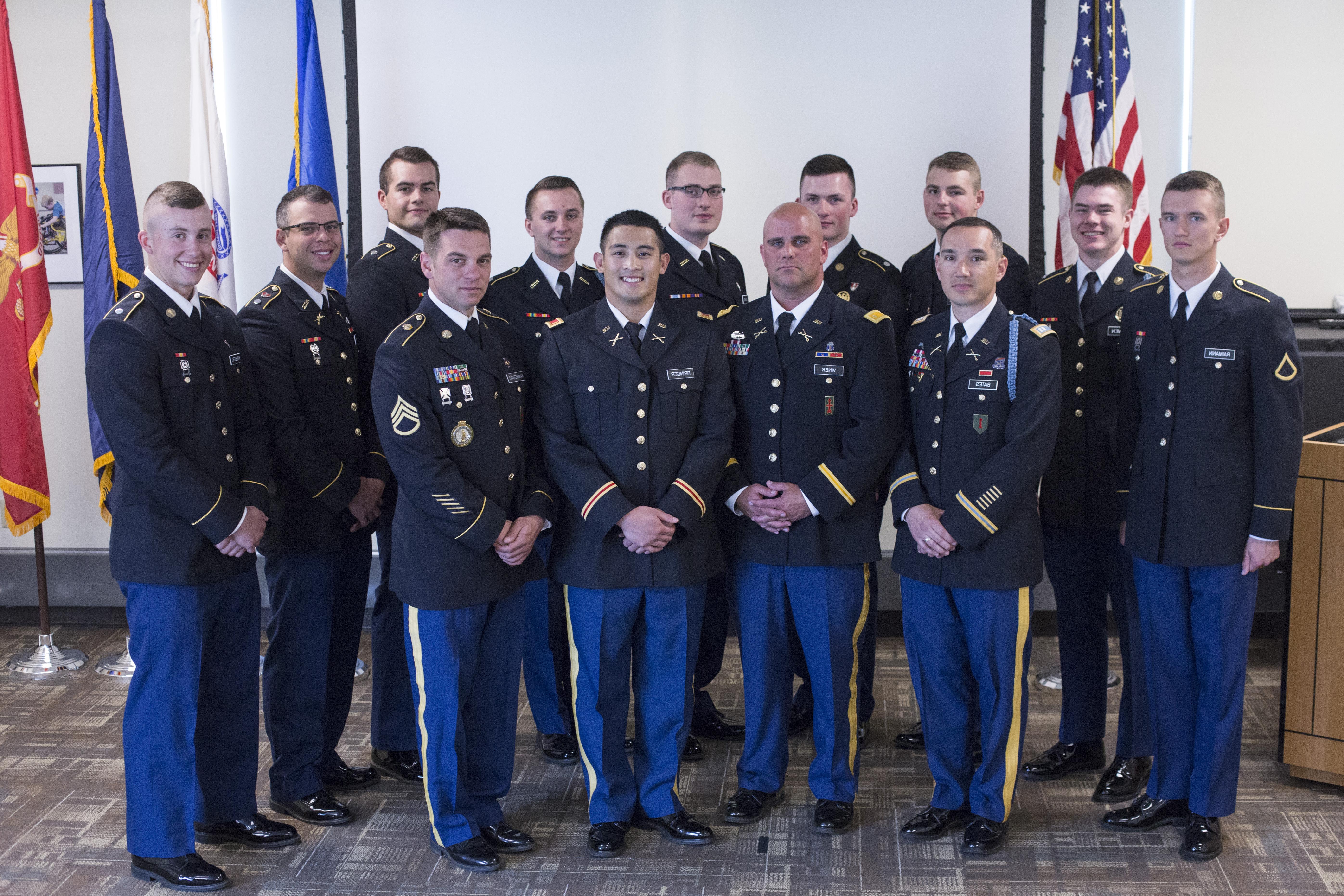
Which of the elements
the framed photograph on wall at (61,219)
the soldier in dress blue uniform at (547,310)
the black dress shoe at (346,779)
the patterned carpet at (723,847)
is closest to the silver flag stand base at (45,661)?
the patterned carpet at (723,847)

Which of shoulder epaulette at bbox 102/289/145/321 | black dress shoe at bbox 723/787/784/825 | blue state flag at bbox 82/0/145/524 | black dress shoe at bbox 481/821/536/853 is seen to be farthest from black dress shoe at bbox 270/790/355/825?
blue state flag at bbox 82/0/145/524

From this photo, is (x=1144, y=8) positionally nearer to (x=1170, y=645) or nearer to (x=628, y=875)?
(x=1170, y=645)

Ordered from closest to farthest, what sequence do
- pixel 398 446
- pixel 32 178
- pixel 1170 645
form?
pixel 398 446, pixel 1170 645, pixel 32 178

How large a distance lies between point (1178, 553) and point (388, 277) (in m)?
2.49

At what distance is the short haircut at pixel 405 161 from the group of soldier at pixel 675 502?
1.90ft

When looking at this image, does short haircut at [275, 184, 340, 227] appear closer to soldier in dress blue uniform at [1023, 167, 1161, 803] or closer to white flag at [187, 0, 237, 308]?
white flag at [187, 0, 237, 308]

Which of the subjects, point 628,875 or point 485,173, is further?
point 485,173

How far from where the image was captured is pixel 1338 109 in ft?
15.5

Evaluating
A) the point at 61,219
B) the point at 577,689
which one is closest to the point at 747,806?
the point at 577,689

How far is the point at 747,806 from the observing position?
3219 mm

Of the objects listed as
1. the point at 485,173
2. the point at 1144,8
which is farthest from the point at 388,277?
the point at 1144,8

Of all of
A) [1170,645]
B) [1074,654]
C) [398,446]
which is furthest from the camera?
[1074,654]

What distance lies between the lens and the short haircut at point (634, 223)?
2979mm

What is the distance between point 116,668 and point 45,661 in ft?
1.08
